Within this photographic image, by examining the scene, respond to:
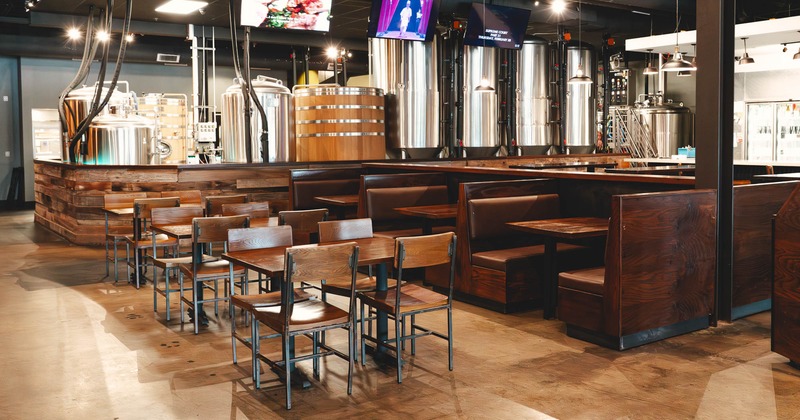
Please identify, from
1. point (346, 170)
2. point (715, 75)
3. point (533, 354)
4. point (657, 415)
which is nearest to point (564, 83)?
point (346, 170)

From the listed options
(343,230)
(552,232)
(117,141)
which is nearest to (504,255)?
(552,232)

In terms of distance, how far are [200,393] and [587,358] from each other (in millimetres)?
2304

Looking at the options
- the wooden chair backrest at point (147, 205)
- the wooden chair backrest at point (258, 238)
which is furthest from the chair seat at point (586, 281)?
the wooden chair backrest at point (147, 205)

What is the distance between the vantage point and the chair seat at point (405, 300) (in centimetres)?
411

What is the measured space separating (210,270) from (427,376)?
1870mm

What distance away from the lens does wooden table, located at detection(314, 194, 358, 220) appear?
292 inches

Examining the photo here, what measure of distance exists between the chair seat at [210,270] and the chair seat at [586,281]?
7.29 ft

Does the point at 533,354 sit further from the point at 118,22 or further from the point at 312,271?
the point at 118,22

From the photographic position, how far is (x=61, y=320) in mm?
5609

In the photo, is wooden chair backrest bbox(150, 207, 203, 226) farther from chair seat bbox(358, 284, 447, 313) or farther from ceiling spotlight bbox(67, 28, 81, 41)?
ceiling spotlight bbox(67, 28, 81, 41)

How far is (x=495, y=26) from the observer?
39.0 ft

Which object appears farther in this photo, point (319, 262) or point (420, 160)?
point (420, 160)

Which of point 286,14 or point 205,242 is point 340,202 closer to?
point 205,242

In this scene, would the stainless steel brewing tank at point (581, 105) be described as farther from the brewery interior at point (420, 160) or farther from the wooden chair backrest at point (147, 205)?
the wooden chair backrest at point (147, 205)
